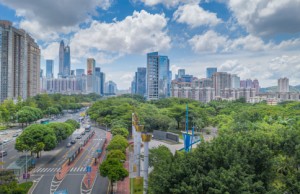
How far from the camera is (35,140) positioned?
30031 millimetres

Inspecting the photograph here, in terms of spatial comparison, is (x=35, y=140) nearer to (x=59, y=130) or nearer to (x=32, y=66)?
(x=59, y=130)

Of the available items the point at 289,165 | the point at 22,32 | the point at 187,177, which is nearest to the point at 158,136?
the point at 289,165

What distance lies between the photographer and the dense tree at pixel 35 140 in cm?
2966

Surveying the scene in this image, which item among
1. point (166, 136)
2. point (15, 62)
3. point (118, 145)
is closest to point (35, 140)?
point (118, 145)

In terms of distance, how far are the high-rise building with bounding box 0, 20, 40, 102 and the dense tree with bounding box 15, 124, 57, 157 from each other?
53.7 meters

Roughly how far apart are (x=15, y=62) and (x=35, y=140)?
59652mm

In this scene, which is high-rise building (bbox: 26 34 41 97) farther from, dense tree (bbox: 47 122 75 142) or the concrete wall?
the concrete wall

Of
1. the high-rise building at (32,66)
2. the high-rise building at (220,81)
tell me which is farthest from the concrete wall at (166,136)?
the high-rise building at (220,81)

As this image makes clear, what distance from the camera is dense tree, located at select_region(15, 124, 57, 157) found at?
29.7 meters

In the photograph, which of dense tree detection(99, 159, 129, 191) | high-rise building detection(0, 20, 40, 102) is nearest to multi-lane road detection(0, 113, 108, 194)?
dense tree detection(99, 159, 129, 191)

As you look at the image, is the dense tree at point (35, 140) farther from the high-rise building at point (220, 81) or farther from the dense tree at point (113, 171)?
the high-rise building at point (220, 81)

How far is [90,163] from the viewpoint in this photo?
32188mm

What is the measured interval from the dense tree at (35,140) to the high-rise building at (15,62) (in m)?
53.7

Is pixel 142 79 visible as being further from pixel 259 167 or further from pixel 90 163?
pixel 259 167
